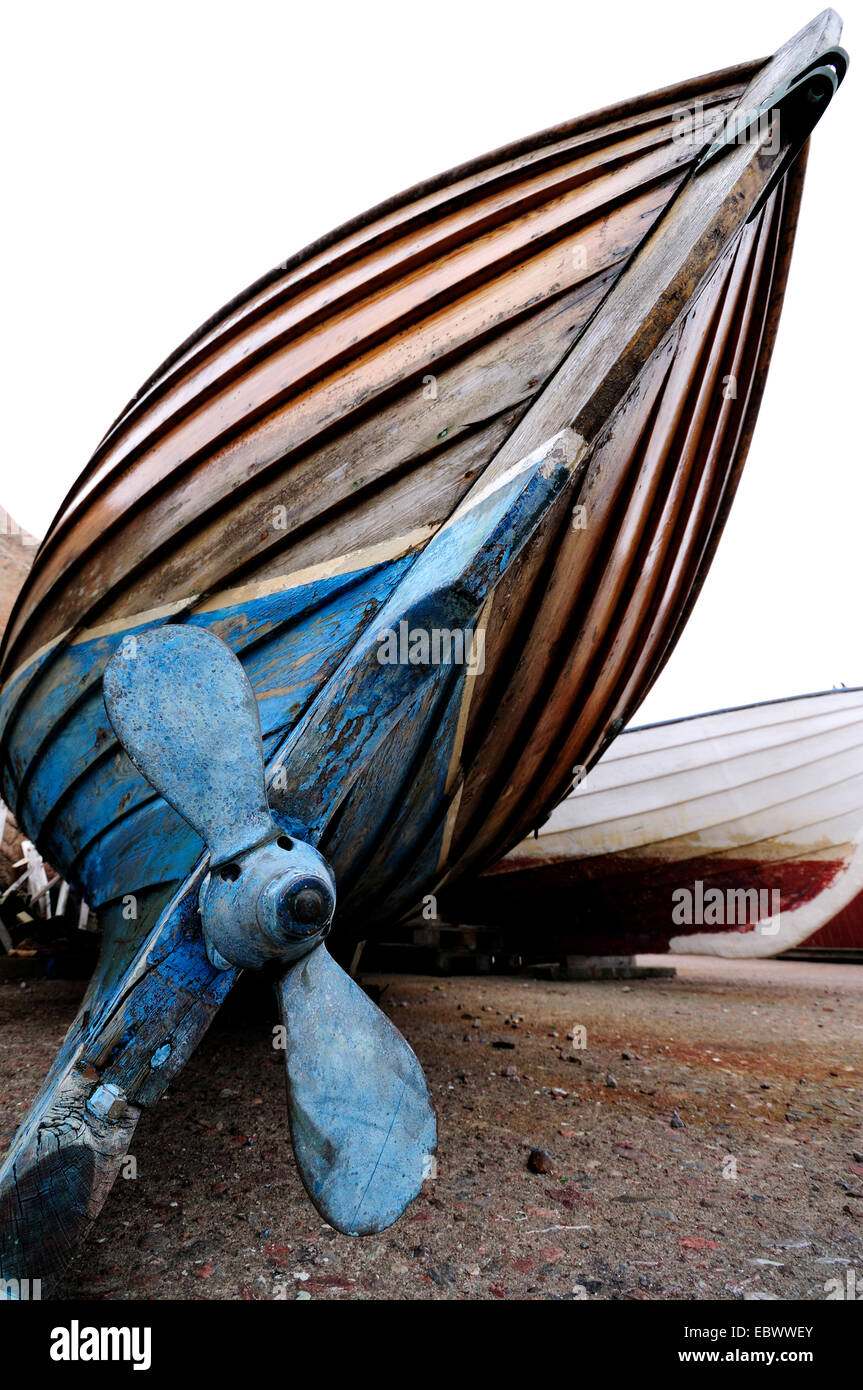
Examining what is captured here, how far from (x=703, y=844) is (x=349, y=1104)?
6.74 meters

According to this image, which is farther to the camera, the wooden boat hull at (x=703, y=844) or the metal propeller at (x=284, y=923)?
the wooden boat hull at (x=703, y=844)

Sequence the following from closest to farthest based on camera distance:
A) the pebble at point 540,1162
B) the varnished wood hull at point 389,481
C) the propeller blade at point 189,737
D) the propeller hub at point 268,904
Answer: the propeller hub at point 268,904, the propeller blade at point 189,737, the varnished wood hull at point 389,481, the pebble at point 540,1162

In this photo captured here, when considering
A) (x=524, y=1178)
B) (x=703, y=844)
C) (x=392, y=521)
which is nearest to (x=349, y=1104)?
(x=524, y=1178)

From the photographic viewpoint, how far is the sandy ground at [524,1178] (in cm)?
163

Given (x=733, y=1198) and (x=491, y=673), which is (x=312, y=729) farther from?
(x=733, y=1198)

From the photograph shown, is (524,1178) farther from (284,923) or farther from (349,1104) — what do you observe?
(284,923)

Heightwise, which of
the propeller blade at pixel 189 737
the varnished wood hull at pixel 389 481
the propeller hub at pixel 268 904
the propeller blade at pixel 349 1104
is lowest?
the propeller blade at pixel 349 1104

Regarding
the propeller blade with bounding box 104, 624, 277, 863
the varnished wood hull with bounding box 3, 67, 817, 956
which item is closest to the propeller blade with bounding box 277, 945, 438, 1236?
the propeller blade with bounding box 104, 624, 277, 863

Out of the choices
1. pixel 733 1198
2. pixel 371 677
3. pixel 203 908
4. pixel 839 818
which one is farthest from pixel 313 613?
pixel 839 818

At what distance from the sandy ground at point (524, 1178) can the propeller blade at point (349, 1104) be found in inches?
13.3

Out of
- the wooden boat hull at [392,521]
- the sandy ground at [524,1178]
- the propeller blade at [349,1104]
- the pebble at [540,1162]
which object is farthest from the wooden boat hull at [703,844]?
the propeller blade at [349,1104]

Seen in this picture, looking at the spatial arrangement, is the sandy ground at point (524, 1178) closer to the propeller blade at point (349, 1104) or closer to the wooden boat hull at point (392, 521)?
the propeller blade at point (349, 1104)

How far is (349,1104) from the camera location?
143 centimetres

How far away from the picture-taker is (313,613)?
205 cm
